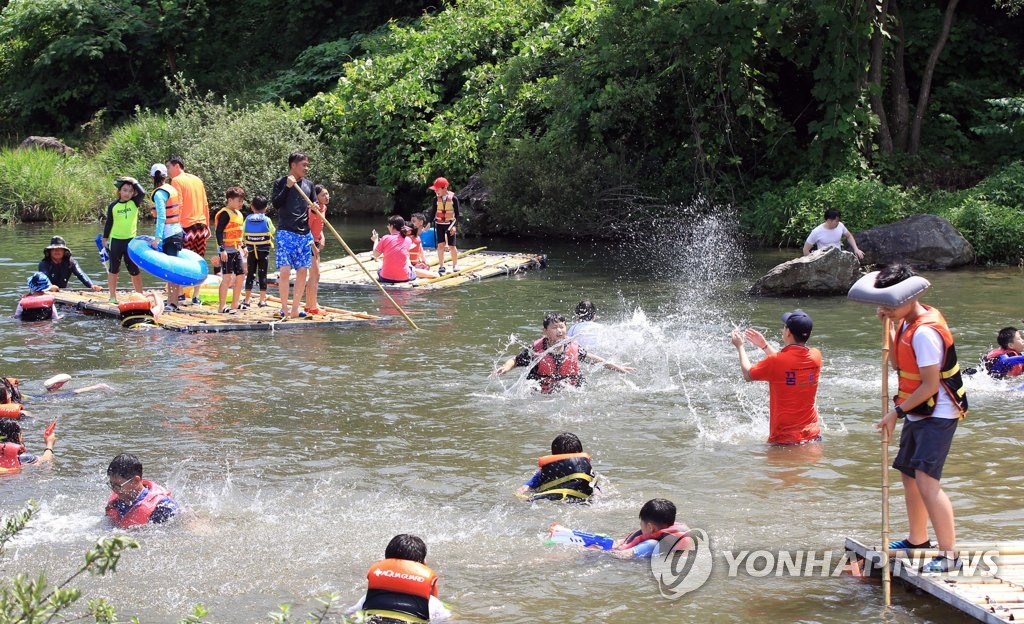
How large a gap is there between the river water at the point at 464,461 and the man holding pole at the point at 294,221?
2.79 feet

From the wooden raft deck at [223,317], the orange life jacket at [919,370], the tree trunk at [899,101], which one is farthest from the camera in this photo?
the tree trunk at [899,101]

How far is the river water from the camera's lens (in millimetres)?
6355

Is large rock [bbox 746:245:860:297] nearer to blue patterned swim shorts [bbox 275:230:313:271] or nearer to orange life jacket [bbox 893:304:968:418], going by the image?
blue patterned swim shorts [bbox 275:230:313:271]

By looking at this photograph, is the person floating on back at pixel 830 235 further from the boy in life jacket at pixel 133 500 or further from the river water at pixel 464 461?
the boy in life jacket at pixel 133 500

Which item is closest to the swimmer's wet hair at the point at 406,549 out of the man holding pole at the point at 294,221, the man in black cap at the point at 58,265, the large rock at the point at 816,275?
the man holding pole at the point at 294,221

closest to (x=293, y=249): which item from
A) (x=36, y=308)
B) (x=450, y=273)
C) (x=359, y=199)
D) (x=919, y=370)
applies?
(x=36, y=308)

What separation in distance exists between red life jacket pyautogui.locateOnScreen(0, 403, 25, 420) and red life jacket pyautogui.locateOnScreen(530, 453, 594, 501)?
422 centimetres

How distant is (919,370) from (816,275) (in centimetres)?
1039

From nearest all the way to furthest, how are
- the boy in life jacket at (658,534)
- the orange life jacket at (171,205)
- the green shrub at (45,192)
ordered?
the boy in life jacket at (658,534), the orange life jacket at (171,205), the green shrub at (45,192)

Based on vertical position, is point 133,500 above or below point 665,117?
below

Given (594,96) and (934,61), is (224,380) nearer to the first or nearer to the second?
(594,96)

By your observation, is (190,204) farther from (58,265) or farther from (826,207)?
(826,207)

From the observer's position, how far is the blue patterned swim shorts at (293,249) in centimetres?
1342

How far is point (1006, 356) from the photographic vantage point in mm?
10406
